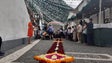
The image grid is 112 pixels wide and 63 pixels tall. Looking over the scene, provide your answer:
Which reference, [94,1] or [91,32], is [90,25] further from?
[94,1]

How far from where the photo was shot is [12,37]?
1531cm

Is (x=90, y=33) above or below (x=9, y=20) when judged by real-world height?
below

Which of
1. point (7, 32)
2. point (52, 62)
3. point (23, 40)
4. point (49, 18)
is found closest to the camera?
point (52, 62)

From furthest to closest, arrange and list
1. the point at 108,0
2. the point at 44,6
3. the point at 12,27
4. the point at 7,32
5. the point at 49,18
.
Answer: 1. the point at 49,18
2. the point at 44,6
3. the point at 108,0
4. the point at 12,27
5. the point at 7,32

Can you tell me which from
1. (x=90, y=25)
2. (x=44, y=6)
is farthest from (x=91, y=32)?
(x=44, y=6)

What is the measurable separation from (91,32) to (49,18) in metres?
37.5

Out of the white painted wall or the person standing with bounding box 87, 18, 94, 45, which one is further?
the person standing with bounding box 87, 18, 94, 45

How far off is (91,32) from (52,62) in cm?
1341

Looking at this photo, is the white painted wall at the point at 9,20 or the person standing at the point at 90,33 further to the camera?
the person standing at the point at 90,33

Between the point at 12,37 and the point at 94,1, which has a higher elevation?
the point at 94,1

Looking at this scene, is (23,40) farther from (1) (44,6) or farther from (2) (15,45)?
(1) (44,6)

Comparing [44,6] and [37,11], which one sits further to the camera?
[44,6]

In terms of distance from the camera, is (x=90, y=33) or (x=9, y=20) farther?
(x=90, y=33)

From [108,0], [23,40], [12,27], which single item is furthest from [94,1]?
[12,27]
